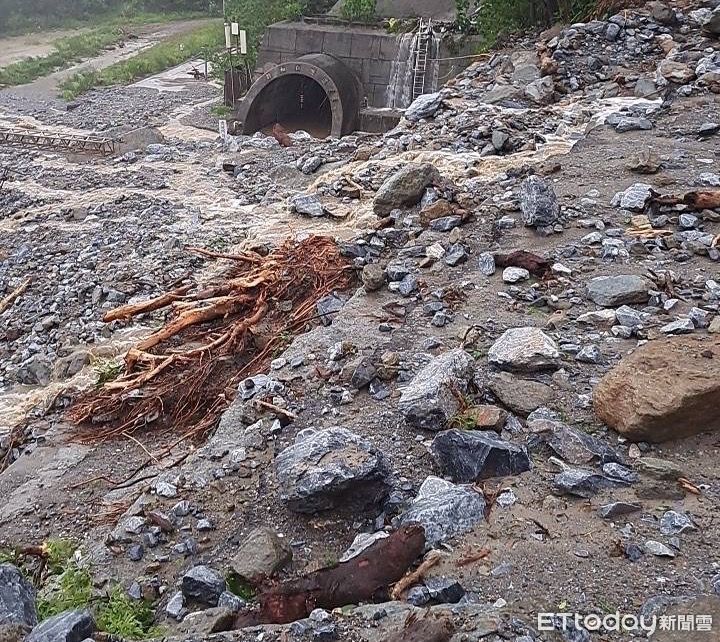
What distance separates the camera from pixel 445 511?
11.3ft

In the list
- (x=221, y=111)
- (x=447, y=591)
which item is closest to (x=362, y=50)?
(x=221, y=111)

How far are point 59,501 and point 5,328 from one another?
12.0 feet

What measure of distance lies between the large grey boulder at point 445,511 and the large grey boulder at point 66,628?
130 cm

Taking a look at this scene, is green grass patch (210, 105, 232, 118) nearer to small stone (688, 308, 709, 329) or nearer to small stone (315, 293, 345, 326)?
small stone (315, 293, 345, 326)

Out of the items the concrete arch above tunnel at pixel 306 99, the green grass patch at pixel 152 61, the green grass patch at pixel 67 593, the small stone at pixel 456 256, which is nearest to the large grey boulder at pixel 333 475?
the green grass patch at pixel 67 593

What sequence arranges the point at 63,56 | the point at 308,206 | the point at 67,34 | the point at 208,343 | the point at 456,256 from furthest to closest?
the point at 67,34, the point at 63,56, the point at 308,206, the point at 208,343, the point at 456,256

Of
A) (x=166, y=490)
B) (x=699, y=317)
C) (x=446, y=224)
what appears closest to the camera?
(x=166, y=490)

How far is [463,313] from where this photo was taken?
526 cm

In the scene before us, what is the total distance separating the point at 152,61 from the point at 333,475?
23518 mm

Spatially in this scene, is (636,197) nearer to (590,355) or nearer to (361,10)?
(590,355)

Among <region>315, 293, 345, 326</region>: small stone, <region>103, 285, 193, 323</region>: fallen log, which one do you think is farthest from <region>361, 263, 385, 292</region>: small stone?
<region>103, 285, 193, 323</region>: fallen log

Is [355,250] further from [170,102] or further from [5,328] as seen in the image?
[170,102]

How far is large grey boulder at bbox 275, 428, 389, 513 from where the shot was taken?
3621 mm

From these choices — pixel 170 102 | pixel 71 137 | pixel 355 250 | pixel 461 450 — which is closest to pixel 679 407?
pixel 461 450
